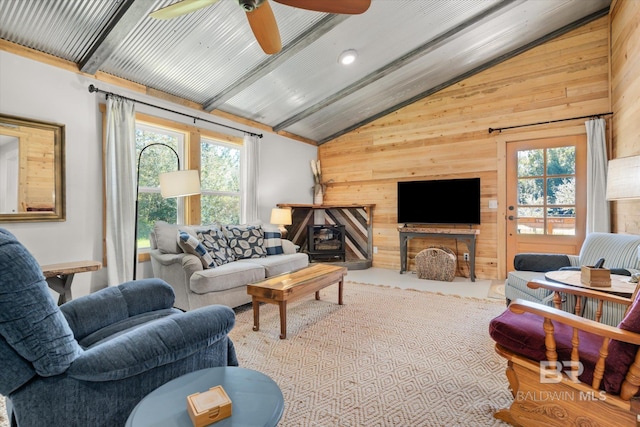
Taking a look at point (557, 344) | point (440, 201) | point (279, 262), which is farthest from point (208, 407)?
point (440, 201)

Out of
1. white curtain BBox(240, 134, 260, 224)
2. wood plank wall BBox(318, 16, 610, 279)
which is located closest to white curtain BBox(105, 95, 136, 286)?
white curtain BBox(240, 134, 260, 224)

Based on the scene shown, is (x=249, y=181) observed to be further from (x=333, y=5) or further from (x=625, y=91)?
(x=625, y=91)

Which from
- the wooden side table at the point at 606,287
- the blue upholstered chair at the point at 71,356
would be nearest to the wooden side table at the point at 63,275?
the blue upholstered chair at the point at 71,356

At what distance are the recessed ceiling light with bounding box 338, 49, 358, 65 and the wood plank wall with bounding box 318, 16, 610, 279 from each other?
1945 millimetres

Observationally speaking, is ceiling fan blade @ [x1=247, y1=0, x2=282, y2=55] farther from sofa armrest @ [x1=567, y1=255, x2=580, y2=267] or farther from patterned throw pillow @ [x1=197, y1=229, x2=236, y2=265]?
sofa armrest @ [x1=567, y1=255, x2=580, y2=267]

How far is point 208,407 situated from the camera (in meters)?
0.91

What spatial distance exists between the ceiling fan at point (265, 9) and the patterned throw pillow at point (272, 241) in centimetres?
244

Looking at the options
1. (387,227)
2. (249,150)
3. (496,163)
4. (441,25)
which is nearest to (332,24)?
(441,25)

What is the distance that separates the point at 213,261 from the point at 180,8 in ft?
7.43

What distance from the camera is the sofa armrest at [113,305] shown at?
149cm

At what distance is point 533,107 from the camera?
4.31 meters

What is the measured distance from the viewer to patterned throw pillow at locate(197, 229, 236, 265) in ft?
11.2

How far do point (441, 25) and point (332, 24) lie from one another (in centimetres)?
137

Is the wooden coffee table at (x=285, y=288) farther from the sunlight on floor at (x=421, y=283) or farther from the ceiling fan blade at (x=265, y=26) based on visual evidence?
the ceiling fan blade at (x=265, y=26)
